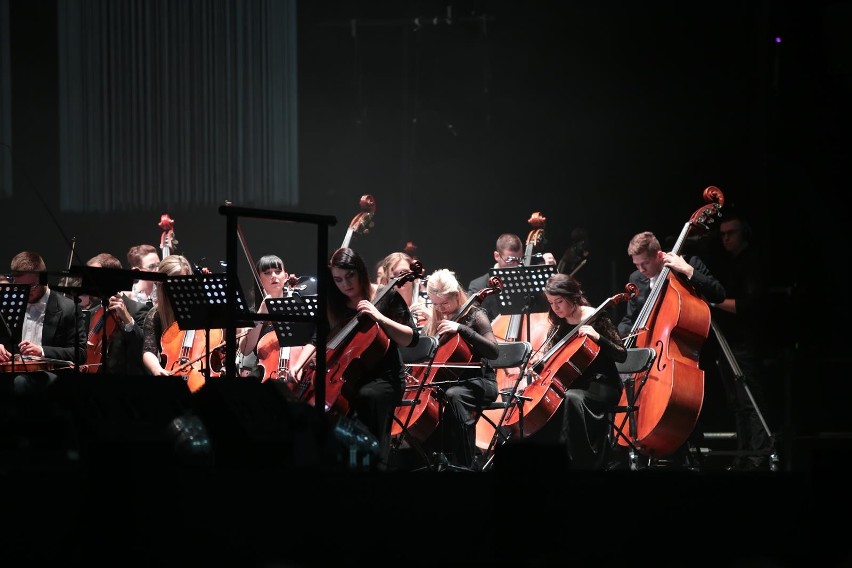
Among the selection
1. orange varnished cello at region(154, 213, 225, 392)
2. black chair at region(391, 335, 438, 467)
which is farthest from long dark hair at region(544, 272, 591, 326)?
orange varnished cello at region(154, 213, 225, 392)

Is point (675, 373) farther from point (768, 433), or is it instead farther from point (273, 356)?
point (273, 356)

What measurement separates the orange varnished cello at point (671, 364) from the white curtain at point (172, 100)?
3.56 meters

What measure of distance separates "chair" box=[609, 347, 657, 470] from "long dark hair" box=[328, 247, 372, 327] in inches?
59.4

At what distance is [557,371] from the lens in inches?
248

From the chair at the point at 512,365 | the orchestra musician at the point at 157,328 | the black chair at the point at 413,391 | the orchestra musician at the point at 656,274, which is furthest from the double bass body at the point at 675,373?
the orchestra musician at the point at 157,328

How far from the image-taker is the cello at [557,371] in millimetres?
6219

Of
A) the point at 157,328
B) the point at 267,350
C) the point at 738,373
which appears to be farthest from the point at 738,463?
the point at 157,328

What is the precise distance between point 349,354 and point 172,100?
12.8 feet

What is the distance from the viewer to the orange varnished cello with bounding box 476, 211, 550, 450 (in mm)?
6906

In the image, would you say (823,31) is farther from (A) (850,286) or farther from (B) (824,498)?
(B) (824,498)

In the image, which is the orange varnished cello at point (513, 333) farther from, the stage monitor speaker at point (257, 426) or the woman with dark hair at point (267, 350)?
the stage monitor speaker at point (257, 426)

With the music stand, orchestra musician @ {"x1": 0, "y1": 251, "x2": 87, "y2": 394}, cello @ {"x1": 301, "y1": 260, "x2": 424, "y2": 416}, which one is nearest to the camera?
the music stand

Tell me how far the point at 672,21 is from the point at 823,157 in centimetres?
454

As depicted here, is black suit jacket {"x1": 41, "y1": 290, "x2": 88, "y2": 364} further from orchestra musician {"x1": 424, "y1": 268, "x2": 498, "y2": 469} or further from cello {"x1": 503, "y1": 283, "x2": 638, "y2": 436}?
cello {"x1": 503, "y1": 283, "x2": 638, "y2": 436}
